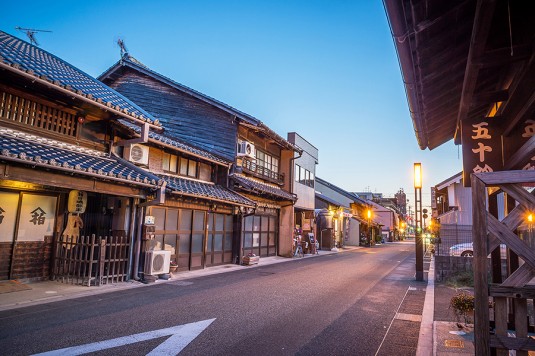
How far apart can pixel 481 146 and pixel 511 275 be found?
2.59m

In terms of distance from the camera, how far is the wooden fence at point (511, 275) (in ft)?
10.5

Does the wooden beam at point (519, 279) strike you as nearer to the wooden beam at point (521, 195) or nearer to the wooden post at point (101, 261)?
the wooden beam at point (521, 195)

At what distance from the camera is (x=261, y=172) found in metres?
22.0

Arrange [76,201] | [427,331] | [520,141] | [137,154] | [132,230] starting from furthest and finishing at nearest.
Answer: [137,154] < [132,230] < [76,201] < [427,331] < [520,141]

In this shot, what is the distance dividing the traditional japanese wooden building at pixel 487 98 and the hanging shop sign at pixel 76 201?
1052 centimetres

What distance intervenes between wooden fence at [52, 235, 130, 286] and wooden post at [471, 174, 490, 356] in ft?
34.3

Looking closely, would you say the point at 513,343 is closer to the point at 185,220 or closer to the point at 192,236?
the point at 185,220

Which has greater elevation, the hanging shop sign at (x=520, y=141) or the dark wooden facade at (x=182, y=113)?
the dark wooden facade at (x=182, y=113)

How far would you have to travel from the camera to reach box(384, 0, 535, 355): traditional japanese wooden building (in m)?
3.23

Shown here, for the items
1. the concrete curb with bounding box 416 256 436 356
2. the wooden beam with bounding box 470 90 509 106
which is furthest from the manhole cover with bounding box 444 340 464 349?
the wooden beam with bounding box 470 90 509 106

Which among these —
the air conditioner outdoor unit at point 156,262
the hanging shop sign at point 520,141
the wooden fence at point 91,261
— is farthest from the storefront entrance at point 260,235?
the hanging shop sign at point 520,141

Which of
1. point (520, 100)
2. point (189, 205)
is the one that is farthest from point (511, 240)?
point (189, 205)

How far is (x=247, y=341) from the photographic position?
5.84 metres

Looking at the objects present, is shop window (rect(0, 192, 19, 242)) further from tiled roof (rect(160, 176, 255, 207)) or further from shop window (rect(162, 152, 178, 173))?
shop window (rect(162, 152, 178, 173))
